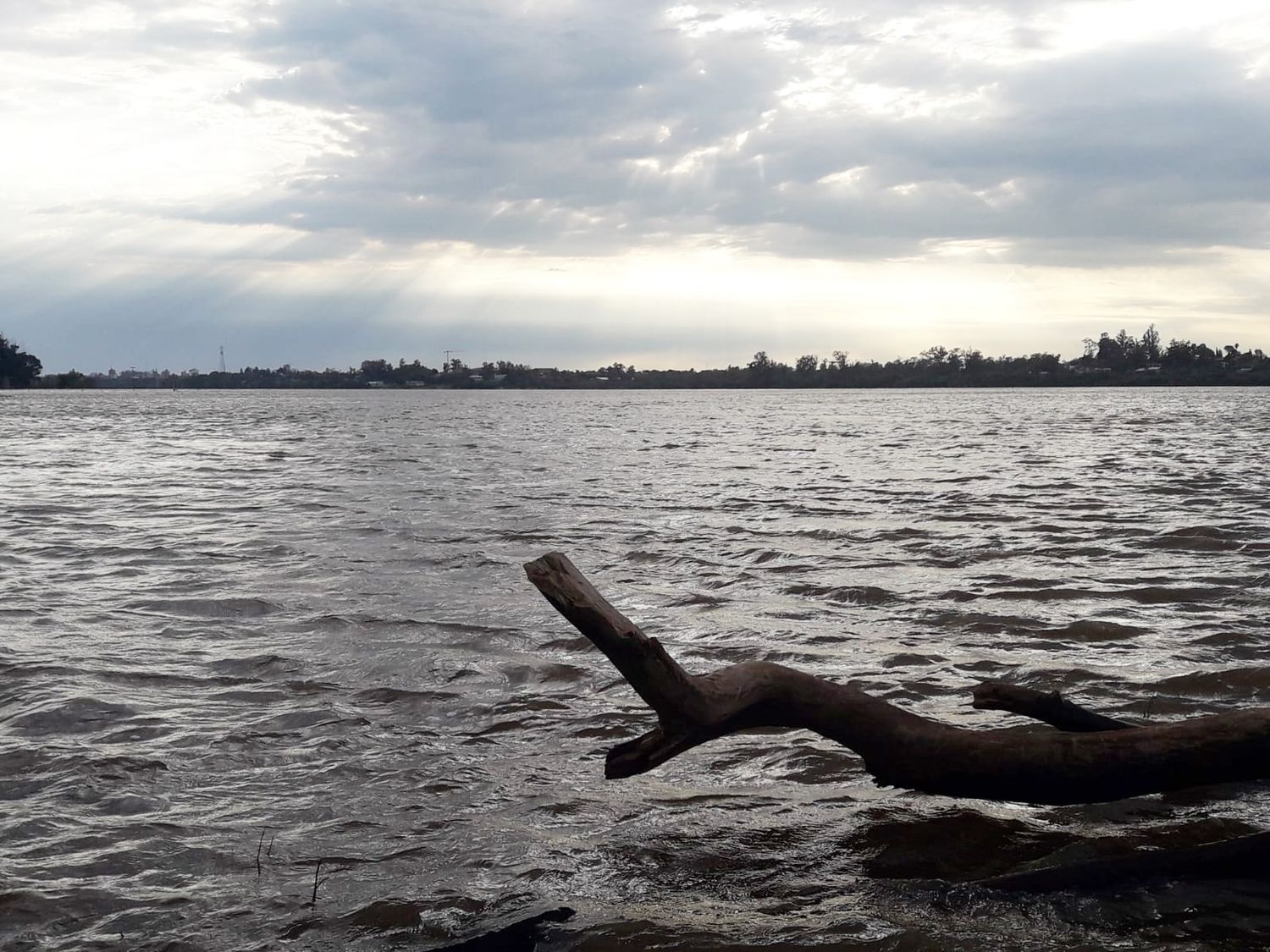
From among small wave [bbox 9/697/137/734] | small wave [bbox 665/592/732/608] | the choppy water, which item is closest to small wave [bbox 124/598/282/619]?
the choppy water

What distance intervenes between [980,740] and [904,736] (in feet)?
0.94

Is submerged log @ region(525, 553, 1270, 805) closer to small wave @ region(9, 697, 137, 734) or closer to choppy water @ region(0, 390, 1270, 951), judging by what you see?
choppy water @ region(0, 390, 1270, 951)

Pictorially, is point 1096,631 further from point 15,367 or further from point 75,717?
point 15,367

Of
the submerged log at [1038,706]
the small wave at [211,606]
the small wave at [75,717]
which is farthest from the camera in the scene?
the small wave at [211,606]

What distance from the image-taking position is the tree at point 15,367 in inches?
7254

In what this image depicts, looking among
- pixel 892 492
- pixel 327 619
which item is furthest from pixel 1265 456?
pixel 327 619

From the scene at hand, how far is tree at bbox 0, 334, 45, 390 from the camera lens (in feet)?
604

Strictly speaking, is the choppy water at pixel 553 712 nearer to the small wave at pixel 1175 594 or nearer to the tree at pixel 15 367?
the small wave at pixel 1175 594

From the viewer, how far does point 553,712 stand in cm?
647

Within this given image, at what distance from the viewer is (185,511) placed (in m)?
16.6

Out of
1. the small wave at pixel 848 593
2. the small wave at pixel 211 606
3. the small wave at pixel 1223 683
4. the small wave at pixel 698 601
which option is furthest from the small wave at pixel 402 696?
the small wave at pixel 1223 683

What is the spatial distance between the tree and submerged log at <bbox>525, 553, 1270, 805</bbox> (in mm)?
212809

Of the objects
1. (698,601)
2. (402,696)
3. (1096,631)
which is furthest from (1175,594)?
(402,696)

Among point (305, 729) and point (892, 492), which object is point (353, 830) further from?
point (892, 492)
